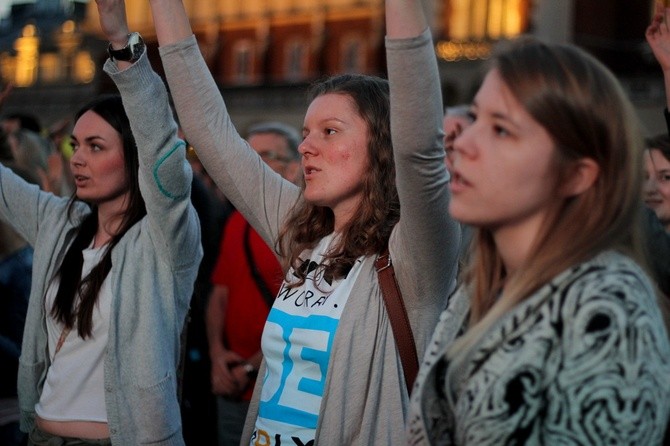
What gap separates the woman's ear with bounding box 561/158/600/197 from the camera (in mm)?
1905

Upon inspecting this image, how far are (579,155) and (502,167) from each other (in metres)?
0.15

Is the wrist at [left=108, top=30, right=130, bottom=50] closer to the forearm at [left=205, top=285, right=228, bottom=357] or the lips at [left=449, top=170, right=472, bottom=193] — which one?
the lips at [left=449, top=170, right=472, bottom=193]

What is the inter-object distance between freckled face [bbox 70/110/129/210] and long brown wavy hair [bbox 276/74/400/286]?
2.50ft

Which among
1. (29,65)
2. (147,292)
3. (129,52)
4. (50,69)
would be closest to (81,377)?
(147,292)

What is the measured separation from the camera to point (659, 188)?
4160 mm

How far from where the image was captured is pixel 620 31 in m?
28.1

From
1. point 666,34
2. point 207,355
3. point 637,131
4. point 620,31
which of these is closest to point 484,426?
point 637,131

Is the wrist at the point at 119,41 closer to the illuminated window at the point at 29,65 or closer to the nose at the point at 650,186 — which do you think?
the nose at the point at 650,186

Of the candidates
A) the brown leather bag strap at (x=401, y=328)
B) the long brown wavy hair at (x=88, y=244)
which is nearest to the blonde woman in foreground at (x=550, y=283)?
the brown leather bag strap at (x=401, y=328)

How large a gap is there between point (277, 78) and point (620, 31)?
53.2 feet

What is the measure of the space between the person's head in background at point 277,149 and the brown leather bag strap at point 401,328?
314 cm

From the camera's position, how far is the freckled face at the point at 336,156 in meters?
2.80

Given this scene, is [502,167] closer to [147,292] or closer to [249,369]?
[147,292]

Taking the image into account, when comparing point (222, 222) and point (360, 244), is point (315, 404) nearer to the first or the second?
point (360, 244)
